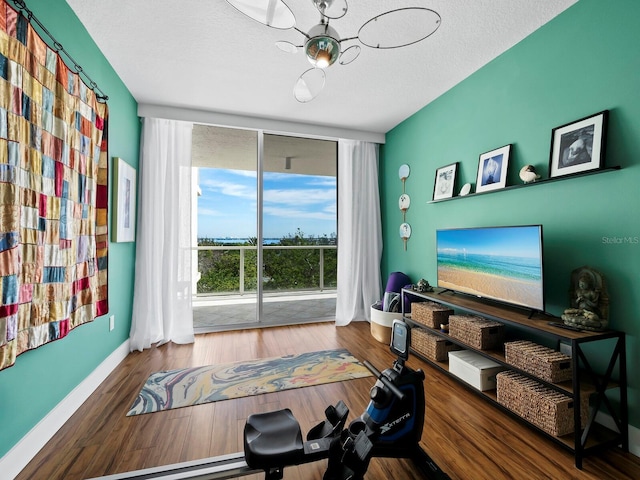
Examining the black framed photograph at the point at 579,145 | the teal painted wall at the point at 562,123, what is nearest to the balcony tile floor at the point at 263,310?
the teal painted wall at the point at 562,123

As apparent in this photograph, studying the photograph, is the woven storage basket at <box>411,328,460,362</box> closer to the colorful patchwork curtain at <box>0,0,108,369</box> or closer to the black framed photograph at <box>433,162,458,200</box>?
the black framed photograph at <box>433,162,458,200</box>

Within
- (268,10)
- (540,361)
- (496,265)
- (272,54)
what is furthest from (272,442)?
(272,54)

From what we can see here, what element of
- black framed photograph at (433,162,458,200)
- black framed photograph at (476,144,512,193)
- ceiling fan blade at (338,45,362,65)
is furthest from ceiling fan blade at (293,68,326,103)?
black framed photograph at (433,162,458,200)

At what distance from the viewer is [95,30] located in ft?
7.00

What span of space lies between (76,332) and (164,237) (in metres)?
1.48

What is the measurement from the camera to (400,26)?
143 centimetres

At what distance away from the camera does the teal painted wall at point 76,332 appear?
4.91ft

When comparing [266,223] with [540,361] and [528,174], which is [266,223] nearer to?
[528,174]

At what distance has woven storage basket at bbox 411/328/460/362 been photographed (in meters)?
2.63

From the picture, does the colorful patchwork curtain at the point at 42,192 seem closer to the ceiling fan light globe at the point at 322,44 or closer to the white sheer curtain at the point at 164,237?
the white sheer curtain at the point at 164,237

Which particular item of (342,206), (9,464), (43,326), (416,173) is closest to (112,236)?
(43,326)

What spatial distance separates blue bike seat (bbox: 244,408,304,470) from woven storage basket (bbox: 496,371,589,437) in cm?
136

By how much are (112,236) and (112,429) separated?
158 centimetres

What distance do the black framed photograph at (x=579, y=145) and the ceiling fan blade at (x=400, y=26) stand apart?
3.77ft
